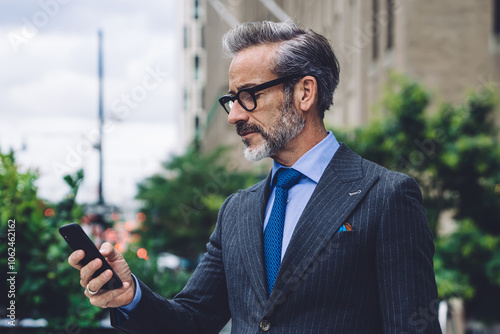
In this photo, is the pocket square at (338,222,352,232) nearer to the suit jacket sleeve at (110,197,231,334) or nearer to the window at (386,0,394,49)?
the suit jacket sleeve at (110,197,231,334)

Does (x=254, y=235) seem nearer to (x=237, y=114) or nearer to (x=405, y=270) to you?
(x=237, y=114)

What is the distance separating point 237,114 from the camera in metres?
2.39

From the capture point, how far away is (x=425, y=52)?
1541cm

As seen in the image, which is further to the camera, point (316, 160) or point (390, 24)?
point (390, 24)

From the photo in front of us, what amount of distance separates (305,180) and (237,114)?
0.39m

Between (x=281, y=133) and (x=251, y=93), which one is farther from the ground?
(x=251, y=93)

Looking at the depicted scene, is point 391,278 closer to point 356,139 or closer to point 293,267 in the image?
point 293,267

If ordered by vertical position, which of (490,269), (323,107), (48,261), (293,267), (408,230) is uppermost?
(323,107)

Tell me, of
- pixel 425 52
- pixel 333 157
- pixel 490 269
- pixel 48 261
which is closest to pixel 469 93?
pixel 490 269

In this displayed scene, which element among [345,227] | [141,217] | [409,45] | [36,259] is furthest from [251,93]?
[141,217]

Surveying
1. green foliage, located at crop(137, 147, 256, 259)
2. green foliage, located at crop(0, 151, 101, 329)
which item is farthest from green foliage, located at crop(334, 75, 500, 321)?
green foliage, located at crop(137, 147, 256, 259)

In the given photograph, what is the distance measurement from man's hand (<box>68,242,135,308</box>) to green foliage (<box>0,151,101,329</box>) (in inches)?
109

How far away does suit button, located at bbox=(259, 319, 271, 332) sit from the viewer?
2146 mm

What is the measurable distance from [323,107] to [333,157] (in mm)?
248
